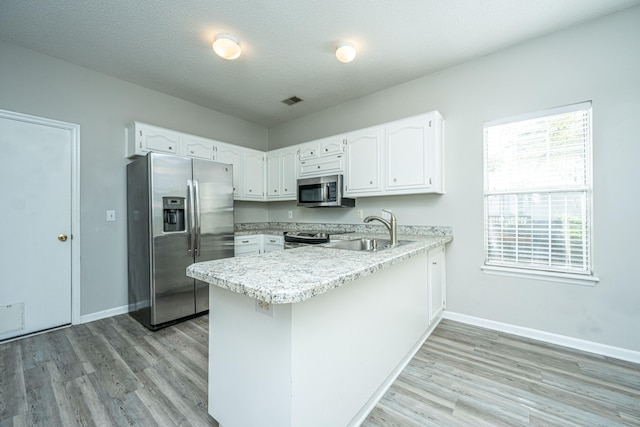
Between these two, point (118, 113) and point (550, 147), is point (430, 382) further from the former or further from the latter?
point (118, 113)

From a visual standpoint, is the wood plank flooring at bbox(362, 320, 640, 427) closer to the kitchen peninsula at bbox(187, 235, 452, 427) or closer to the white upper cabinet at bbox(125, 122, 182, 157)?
the kitchen peninsula at bbox(187, 235, 452, 427)

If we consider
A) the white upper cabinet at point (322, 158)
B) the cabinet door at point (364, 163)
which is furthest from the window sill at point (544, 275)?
the white upper cabinet at point (322, 158)

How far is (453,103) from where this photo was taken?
288 centimetres

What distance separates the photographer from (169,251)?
108 inches

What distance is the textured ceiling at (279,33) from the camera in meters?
2.04

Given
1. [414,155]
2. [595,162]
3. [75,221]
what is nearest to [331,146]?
[414,155]

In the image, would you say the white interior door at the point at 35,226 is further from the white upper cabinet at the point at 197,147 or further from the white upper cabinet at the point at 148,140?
the white upper cabinet at the point at 197,147

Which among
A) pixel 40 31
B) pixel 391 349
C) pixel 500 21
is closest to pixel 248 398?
pixel 391 349

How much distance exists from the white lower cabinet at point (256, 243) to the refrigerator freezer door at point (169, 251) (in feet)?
2.52

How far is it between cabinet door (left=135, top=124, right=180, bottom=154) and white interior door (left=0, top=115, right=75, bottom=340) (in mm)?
637

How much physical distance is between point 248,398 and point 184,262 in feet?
6.76

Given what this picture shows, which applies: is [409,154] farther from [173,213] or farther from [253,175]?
[173,213]

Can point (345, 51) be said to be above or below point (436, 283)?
above

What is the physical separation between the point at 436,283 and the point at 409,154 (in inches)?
54.1
